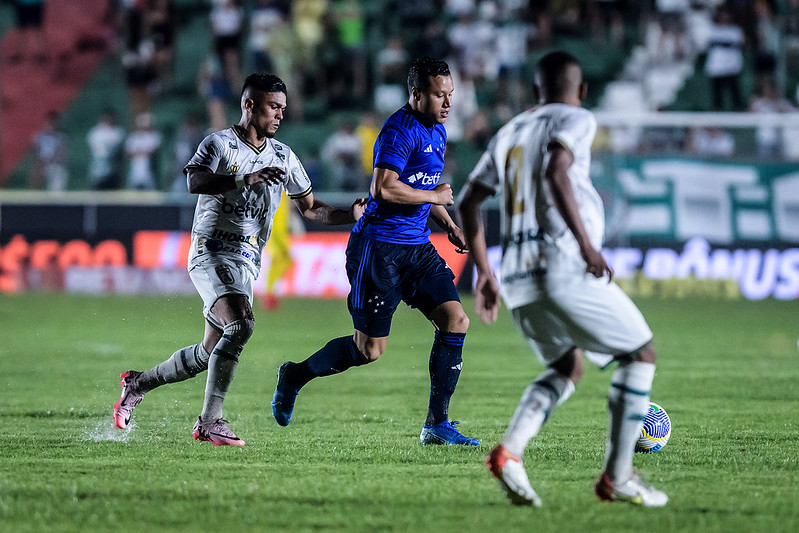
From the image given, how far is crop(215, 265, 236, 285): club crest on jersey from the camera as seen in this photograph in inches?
263

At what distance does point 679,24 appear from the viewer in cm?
2228

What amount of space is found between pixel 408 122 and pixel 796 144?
1340cm

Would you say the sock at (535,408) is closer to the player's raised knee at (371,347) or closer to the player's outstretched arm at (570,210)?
the player's outstretched arm at (570,210)

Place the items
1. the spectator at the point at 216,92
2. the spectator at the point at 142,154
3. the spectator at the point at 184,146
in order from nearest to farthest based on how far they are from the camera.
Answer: the spectator at the point at 184,146 < the spectator at the point at 142,154 < the spectator at the point at 216,92

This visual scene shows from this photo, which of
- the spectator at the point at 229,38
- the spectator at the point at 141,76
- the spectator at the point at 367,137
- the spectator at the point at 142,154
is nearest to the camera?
the spectator at the point at 367,137

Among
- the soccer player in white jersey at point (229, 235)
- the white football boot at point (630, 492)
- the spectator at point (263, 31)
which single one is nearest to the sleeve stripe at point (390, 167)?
the soccer player in white jersey at point (229, 235)

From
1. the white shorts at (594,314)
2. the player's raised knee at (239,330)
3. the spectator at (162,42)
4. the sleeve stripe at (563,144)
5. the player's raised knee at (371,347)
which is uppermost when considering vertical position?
the spectator at (162,42)

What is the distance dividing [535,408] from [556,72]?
1421mm

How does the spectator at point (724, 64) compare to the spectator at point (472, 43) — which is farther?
the spectator at point (472, 43)

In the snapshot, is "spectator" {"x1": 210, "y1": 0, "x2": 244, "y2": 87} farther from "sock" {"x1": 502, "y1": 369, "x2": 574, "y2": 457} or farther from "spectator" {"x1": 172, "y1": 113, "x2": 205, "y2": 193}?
"sock" {"x1": 502, "y1": 369, "x2": 574, "y2": 457}

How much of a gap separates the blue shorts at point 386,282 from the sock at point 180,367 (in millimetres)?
935

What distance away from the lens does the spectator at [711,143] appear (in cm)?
1847

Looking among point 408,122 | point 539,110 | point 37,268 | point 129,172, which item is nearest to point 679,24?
point 129,172

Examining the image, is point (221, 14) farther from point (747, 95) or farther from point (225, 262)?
point (225, 262)
